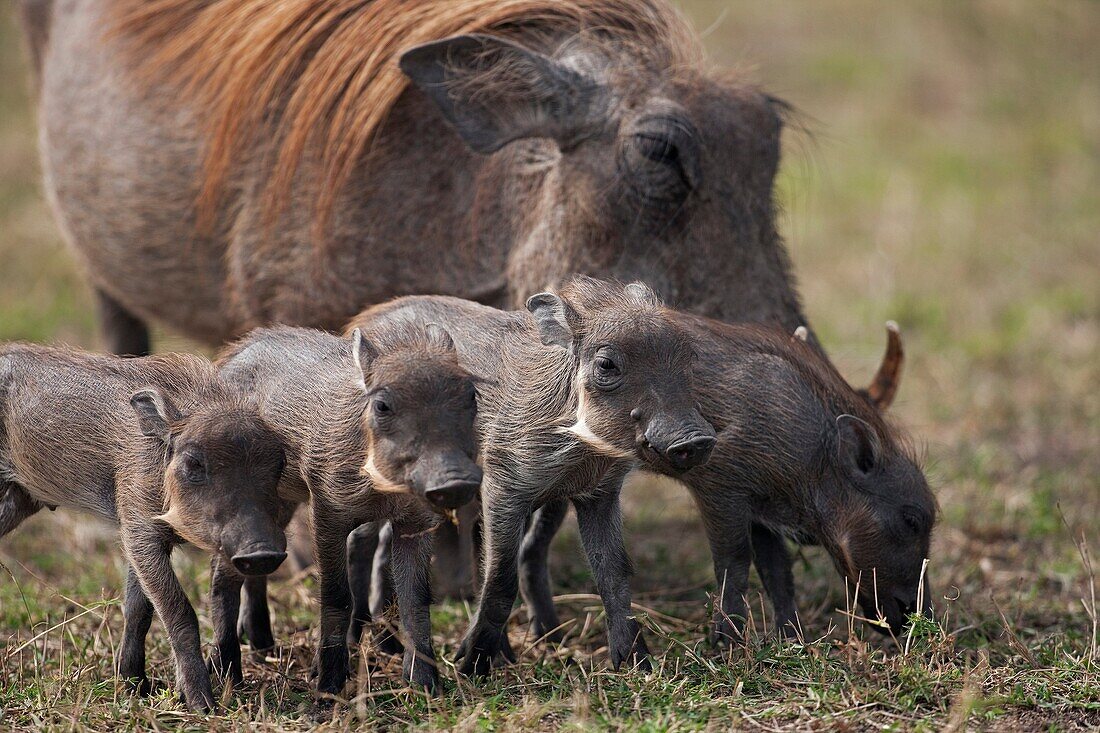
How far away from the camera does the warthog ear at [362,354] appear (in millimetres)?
3357

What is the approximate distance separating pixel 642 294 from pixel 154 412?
1298 mm

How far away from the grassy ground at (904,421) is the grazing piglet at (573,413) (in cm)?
24

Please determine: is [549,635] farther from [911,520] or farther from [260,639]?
[911,520]

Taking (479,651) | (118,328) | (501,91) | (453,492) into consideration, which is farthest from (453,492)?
(118,328)

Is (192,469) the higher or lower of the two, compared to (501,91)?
lower

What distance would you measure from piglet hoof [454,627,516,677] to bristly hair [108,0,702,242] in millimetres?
1619

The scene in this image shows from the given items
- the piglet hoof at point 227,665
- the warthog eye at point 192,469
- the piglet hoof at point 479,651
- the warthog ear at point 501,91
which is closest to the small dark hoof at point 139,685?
the piglet hoof at point 227,665

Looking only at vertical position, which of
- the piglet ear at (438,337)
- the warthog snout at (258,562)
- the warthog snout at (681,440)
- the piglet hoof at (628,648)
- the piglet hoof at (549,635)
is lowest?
the piglet hoof at (549,635)

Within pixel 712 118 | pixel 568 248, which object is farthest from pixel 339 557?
pixel 712 118

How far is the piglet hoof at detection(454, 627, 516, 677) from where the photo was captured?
12.3 ft

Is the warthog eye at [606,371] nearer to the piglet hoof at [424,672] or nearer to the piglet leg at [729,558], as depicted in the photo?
the piglet leg at [729,558]

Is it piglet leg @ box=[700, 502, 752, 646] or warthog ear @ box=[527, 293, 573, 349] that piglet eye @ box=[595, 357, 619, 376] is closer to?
warthog ear @ box=[527, 293, 573, 349]

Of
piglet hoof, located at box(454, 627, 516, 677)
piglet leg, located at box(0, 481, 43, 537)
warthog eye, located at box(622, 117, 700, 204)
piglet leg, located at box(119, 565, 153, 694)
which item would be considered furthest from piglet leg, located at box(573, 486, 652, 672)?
piglet leg, located at box(0, 481, 43, 537)

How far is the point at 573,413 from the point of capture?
3.59 meters
